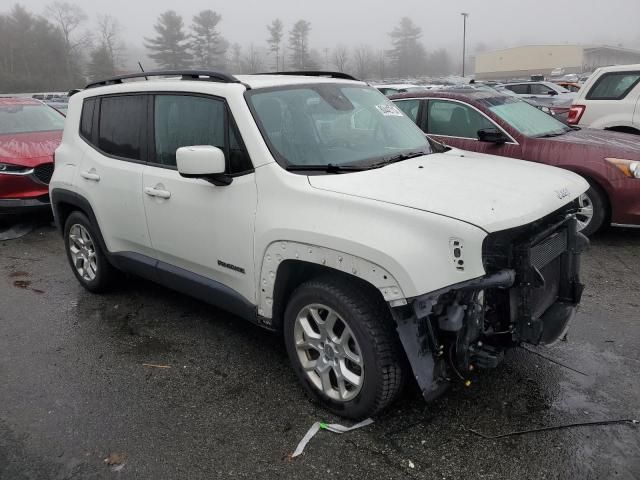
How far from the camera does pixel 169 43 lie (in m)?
81.5

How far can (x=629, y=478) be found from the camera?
8.05 feet

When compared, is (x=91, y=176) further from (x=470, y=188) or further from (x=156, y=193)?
(x=470, y=188)

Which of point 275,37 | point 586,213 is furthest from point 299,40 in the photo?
point 586,213

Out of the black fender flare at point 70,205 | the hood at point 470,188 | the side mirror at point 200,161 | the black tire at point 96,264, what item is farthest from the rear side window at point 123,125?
the hood at point 470,188

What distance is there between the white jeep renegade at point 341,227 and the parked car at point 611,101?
18.8ft

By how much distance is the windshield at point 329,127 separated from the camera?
3221 millimetres

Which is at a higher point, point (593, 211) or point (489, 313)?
point (489, 313)

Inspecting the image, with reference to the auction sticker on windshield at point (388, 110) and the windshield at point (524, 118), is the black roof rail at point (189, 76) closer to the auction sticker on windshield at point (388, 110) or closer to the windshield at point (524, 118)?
the auction sticker on windshield at point (388, 110)

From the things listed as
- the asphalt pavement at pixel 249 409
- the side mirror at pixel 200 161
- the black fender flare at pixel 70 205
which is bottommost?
the asphalt pavement at pixel 249 409

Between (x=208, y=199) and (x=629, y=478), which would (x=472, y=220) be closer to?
(x=629, y=478)

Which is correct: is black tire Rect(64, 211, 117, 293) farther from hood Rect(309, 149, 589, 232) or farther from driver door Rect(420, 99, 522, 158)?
driver door Rect(420, 99, 522, 158)

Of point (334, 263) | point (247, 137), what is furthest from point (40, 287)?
point (334, 263)

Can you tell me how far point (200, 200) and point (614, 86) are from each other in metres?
7.65

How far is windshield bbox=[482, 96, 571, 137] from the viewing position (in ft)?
20.7
